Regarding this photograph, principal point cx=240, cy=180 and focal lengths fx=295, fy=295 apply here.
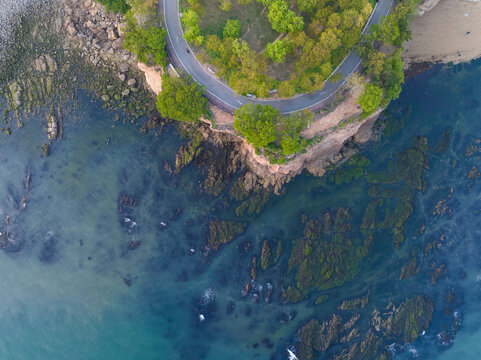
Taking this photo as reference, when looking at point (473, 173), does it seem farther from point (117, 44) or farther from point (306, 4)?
point (117, 44)

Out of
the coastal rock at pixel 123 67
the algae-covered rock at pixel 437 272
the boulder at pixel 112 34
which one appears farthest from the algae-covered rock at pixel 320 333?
the boulder at pixel 112 34

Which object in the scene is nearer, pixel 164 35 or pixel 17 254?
pixel 164 35

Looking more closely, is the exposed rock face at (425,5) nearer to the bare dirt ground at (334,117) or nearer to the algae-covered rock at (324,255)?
the bare dirt ground at (334,117)

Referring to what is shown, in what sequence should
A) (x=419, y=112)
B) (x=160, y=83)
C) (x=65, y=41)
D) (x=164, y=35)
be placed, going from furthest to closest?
(x=419, y=112) → (x=65, y=41) → (x=160, y=83) → (x=164, y=35)

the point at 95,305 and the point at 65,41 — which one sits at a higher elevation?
the point at 65,41

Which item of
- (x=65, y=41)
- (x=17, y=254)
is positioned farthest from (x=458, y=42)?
(x=17, y=254)

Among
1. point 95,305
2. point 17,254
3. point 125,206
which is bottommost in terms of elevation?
point 95,305

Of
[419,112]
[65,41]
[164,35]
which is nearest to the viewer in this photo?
[164,35]

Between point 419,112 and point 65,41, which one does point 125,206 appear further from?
point 419,112
